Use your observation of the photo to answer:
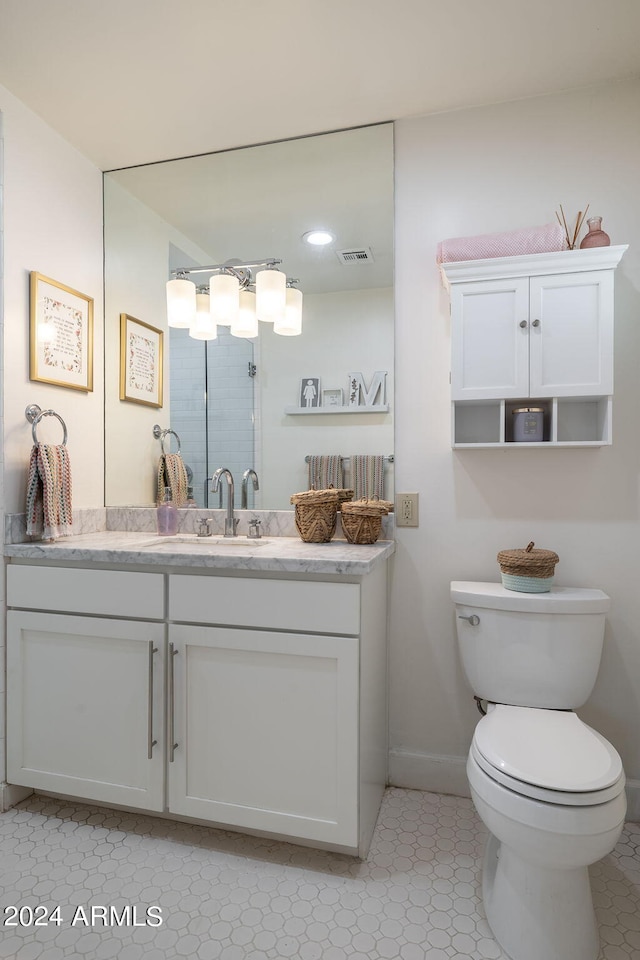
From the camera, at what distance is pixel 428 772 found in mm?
1955

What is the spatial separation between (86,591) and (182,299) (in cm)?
118

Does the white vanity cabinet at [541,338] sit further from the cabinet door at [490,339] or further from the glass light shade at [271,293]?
the glass light shade at [271,293]

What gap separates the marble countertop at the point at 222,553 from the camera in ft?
4.93

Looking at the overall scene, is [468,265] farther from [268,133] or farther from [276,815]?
[276,815]

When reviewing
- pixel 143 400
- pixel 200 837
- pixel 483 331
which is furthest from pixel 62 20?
pixel 200 837

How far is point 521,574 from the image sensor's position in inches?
66.6

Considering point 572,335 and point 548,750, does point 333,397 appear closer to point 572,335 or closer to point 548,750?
point 572,335

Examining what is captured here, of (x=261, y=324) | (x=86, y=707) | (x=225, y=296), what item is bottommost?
(x=86, y=707)

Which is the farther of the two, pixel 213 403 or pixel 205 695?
pixel 213 403

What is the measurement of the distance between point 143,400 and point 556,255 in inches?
65.7

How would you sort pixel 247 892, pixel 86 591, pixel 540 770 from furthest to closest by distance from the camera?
pixel 86 591
pixel 247 892
pixel 540 770

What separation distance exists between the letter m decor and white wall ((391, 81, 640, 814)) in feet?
0.20

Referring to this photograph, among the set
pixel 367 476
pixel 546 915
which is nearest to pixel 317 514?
pixel 367 476

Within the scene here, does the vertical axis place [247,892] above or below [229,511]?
below
